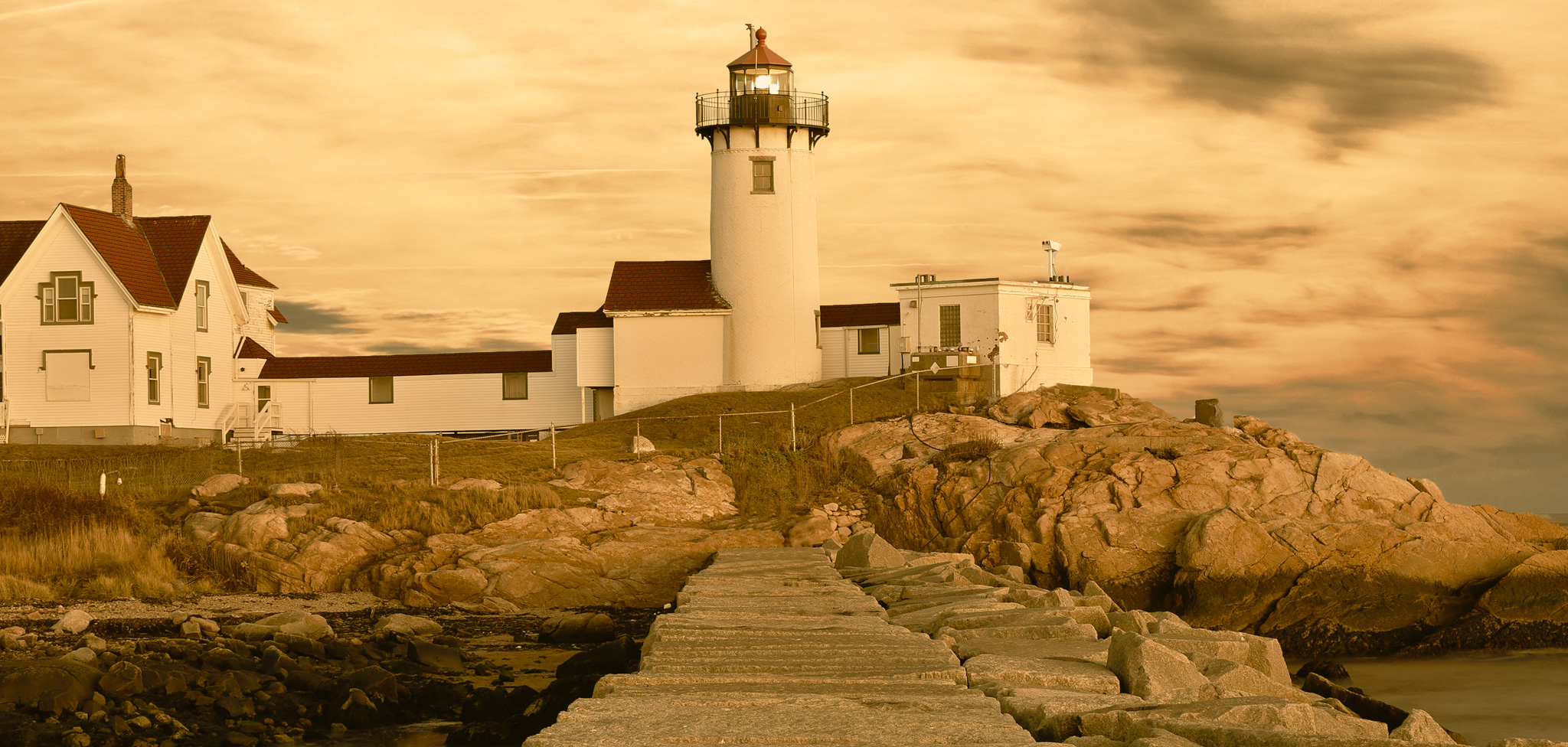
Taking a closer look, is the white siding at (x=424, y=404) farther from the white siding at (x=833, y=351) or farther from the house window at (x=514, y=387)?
the white siding at (x=833, y=351)

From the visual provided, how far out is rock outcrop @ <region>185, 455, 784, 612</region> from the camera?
21.8 m

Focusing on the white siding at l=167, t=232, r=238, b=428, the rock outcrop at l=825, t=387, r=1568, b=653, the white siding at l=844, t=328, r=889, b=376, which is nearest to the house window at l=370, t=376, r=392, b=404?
the white siding at l=167, t=232, r=238, b=428

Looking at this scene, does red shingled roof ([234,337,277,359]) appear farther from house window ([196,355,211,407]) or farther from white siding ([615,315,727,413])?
white siding ([615,315,727,413])

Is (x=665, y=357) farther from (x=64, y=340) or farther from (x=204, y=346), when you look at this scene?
(x=64, y=340)

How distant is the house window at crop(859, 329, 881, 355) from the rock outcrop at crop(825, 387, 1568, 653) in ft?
42.2

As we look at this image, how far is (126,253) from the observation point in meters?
38.5

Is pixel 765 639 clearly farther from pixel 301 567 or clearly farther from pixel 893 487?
pixel 893 487

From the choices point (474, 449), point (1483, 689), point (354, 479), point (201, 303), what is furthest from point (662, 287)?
point (1483, 689)

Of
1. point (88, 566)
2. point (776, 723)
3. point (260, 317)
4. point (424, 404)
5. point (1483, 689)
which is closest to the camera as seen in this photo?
point (776, 723)

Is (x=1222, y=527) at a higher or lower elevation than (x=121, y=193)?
lower

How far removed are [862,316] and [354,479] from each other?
2035 centimetres

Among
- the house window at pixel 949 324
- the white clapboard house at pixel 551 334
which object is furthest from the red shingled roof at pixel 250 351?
the house window at pixel 949 324

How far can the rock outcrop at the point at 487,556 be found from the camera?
71.6 ft

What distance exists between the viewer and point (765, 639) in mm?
10898
